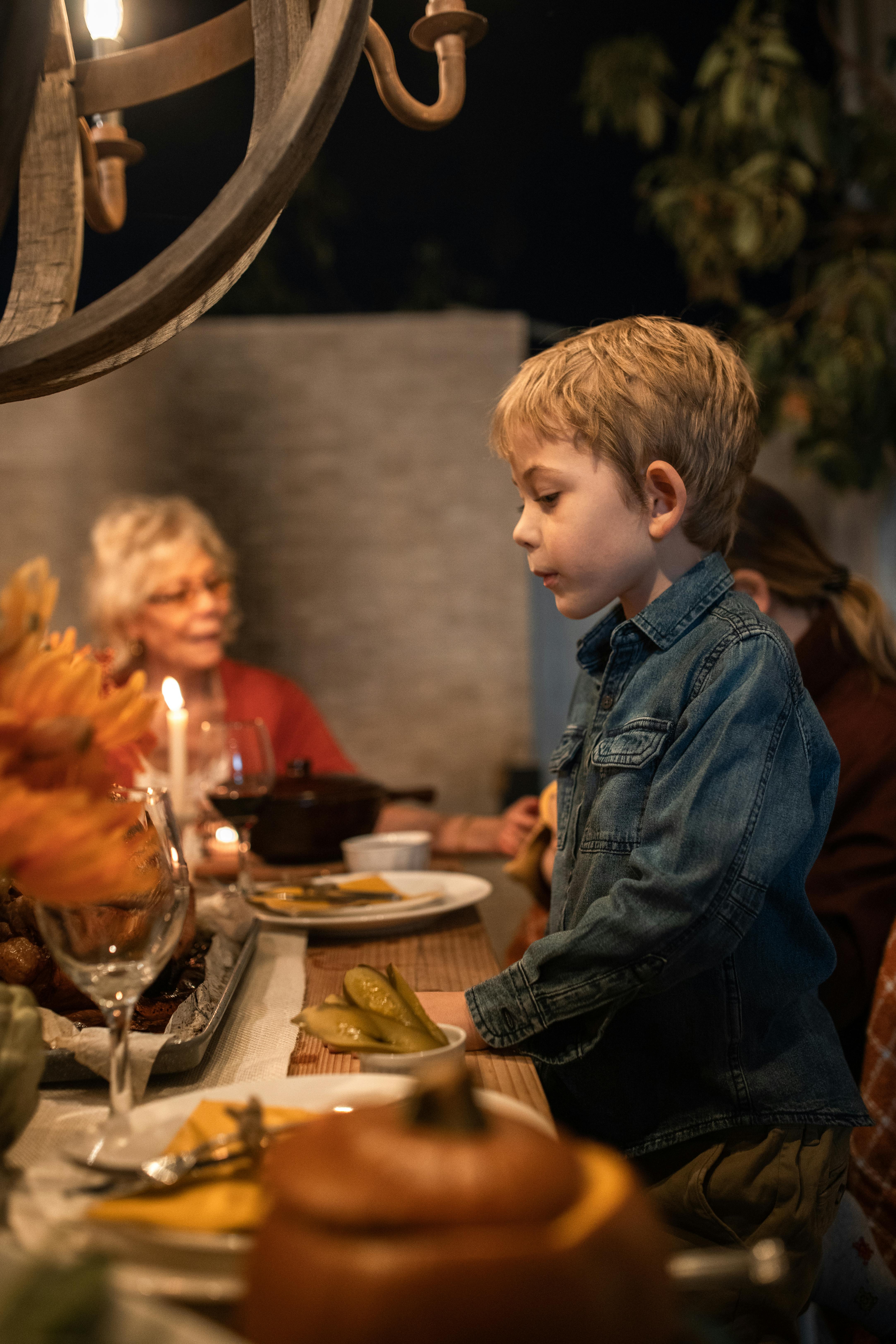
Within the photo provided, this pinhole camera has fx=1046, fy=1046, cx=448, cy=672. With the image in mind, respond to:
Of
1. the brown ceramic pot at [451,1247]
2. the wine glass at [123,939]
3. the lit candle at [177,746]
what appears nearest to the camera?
the brown ceramic pot at [451,1247]

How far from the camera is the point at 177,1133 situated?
1.85 feet

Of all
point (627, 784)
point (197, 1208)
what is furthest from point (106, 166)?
point (197, 1208)

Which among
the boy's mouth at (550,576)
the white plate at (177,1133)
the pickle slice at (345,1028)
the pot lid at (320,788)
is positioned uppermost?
the boy's mouth at (550,576)

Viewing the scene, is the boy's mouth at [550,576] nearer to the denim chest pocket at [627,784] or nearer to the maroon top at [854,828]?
the denim chest pocket at [627,784]

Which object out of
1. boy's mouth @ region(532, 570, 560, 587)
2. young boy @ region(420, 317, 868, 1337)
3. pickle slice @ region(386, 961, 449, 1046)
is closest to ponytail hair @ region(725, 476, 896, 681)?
young boy @ region(420, 317, 868, 1337)

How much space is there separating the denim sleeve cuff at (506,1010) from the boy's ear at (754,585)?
37.9 inches

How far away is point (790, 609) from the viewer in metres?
1.70

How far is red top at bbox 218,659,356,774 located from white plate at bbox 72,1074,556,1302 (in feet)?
5.80

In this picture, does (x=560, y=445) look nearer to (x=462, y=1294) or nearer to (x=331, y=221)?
(x=462, y=1294)

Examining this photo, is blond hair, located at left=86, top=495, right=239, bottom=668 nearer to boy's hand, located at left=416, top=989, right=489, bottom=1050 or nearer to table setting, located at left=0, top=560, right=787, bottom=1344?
table setting, located at left=0, top=560, right=787, bottom=1344

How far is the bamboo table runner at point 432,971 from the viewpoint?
757 mm

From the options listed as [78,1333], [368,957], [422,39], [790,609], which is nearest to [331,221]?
[790,609]

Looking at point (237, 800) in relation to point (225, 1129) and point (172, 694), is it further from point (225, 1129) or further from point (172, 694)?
point (225, 1129)

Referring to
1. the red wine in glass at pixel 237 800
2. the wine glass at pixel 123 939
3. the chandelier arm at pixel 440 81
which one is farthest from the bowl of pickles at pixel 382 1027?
the chandelier arm at pixel 440 81
